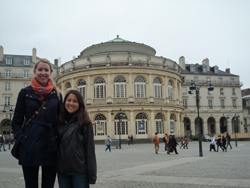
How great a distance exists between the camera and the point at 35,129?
375 centimetres

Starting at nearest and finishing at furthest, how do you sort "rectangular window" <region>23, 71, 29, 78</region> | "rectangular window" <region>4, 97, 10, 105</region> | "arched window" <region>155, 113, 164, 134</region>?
"arched window" <region>155, 113, 164, 134</region> → "rectangular window" <region>4, 97, 10, 105</region> → "rectangular window" <region>23, 71, 29, 78</region>

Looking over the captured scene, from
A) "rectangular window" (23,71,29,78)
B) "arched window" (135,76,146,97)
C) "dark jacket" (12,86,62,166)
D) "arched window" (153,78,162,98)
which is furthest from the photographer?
"rectangular window" (23,71,29,78)

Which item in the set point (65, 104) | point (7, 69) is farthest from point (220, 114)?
point (65, 104)

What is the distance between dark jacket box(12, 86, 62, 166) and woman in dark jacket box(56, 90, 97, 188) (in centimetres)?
13

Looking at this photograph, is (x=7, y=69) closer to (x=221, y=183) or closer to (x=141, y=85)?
(x=141, y=85)

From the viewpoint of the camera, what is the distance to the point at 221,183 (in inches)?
335

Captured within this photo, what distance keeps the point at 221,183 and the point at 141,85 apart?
3640 centimetres

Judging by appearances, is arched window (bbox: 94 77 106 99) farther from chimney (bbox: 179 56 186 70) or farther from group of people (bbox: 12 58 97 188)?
group of people (bbox: 12 58 97 188)

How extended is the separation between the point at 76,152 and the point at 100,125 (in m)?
40.6

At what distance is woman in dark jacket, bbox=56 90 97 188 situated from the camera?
379 centimetres

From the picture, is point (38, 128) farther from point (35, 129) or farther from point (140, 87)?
point (140, 87)

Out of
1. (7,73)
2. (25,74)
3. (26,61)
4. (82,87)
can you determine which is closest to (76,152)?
(82,87)

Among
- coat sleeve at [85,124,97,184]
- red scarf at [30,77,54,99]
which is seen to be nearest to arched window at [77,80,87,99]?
red scarf at [30,77,54,99]

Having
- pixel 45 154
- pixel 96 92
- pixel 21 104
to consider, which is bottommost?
pixel 45 154
